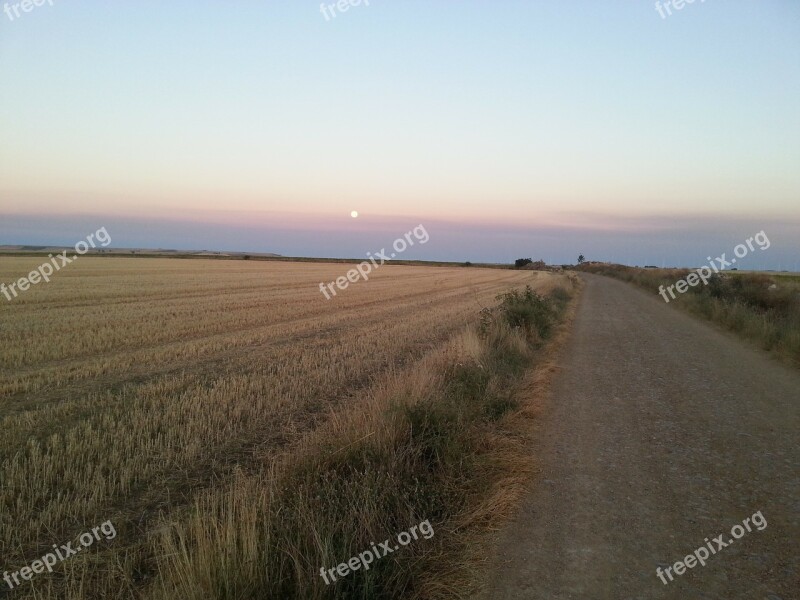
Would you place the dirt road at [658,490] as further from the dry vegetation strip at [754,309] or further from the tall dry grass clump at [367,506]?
the dry vegetation strip at [754,309]

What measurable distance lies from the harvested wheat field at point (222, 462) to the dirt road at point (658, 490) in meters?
0.74

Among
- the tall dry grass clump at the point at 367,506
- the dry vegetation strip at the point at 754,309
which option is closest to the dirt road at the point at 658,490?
the tall dry grass clump at the point at 367,506

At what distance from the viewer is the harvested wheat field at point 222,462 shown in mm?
3277

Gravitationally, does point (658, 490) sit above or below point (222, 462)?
below

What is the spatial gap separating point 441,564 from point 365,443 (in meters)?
1.48

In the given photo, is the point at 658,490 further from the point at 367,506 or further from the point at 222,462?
the point at 222,462

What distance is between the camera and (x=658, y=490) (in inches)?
195

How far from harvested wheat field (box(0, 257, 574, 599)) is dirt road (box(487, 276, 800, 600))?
2.42ft

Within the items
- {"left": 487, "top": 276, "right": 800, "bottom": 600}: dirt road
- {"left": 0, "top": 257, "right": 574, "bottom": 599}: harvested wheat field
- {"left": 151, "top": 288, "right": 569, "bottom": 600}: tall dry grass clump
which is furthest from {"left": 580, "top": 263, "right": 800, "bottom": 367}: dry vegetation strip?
{"left": 151, "top": 288, "right": 569, "bottom": 600}: tall dry grass clump

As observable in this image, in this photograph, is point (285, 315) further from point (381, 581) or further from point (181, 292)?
point (381, 581)

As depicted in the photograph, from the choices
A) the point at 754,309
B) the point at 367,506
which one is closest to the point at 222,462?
the point at 367,506

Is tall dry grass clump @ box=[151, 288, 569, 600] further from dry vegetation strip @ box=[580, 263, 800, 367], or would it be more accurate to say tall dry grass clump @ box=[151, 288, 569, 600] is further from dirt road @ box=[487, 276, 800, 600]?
dry vegetation strip @ box=[580, 263, 800, 367]

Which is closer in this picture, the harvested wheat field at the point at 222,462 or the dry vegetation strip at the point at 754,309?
the harvested wheat field at the point at 222,462

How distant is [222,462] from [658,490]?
4.74 meters
